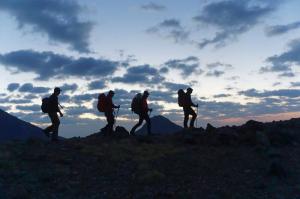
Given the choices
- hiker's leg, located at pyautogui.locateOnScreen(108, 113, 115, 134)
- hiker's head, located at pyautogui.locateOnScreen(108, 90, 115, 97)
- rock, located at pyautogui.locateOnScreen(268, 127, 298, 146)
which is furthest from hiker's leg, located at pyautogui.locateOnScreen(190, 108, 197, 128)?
hiker's head, located at pyautogui.locateOnScreen(108, 90, 115, 97)

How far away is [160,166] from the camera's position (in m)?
21.2

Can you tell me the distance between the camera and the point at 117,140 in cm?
2616

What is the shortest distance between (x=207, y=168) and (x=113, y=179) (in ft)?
13.6

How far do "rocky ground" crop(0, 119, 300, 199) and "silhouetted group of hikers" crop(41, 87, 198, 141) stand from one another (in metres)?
0.87

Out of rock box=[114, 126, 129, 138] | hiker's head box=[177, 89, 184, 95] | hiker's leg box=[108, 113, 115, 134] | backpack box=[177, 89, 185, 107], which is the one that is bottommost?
rock box=[114, 126, 129, 138]

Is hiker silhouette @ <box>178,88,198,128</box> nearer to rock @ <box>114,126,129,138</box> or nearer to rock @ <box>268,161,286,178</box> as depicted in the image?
rock @ <box>114,126,129,138</box>

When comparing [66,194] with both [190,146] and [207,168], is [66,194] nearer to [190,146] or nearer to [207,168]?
[207,168]

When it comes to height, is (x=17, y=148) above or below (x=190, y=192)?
above

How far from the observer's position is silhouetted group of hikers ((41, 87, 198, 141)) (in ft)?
82.6

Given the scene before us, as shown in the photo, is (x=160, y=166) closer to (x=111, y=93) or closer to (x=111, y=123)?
(x=111, y=123)

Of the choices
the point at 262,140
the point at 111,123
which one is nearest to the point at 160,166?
the point at 262,140

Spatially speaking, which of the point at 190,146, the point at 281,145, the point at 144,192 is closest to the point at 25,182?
the point at 144,192

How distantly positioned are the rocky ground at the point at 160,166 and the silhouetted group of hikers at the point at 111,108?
2.84 feet

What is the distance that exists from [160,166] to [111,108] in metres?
6.82
